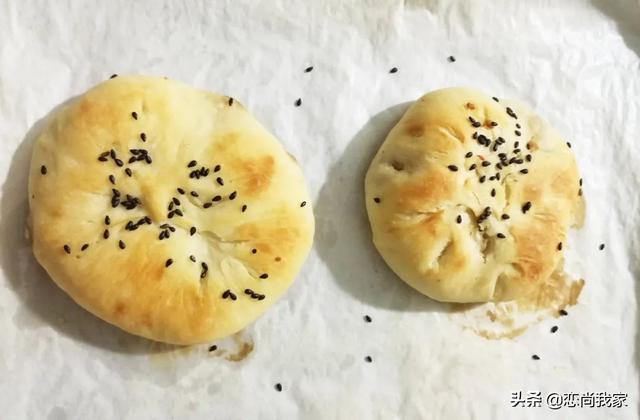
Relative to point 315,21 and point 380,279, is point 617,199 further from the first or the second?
point 315,21

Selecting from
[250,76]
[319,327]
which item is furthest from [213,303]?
[250,76]

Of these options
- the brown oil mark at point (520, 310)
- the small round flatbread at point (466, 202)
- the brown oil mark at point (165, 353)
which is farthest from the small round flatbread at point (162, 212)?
the brown oil mark at point (520, 310)

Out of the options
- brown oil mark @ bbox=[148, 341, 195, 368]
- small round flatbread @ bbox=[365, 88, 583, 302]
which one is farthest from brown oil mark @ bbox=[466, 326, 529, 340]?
brown oil mark @ bbox=[148, 341, 195, 368]

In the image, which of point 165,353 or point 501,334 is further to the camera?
point 501,334

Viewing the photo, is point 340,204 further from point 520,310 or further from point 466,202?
point 520,310

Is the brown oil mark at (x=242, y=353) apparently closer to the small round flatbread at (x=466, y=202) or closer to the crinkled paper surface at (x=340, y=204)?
the crinkled paper surface at (x=340, y=204)

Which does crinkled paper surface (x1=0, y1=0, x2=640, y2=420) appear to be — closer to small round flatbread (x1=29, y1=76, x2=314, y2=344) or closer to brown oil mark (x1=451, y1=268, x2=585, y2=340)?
brown oil mark (x1=451, y1=268, x2=585, y2=340)

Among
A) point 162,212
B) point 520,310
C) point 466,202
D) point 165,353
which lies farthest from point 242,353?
point 520,310
